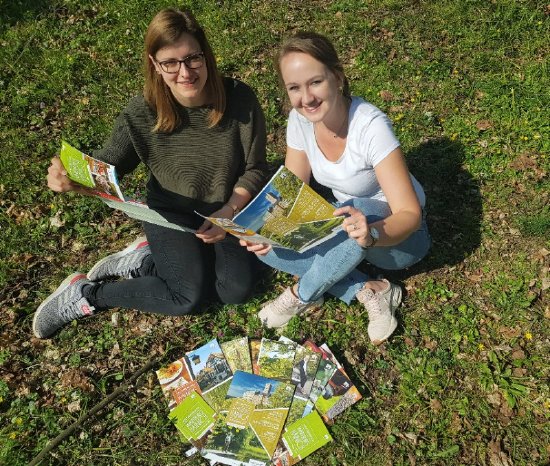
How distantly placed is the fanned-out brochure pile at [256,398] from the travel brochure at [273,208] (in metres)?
1.05

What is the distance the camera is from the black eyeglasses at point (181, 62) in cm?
299

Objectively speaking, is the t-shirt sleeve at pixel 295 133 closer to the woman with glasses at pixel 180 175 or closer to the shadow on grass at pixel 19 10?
the woman with glasses at pixel 180 175

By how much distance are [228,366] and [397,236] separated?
5.46 ft

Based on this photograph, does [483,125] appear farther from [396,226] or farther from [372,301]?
[396,226]

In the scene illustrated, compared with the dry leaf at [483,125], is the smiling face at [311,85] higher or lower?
higher

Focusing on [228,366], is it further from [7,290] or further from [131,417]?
[7,290]

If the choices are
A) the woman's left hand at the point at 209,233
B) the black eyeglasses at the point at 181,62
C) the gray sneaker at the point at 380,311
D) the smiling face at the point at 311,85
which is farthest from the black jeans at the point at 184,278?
the smiling face at the point at 311,85

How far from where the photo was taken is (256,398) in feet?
11.2

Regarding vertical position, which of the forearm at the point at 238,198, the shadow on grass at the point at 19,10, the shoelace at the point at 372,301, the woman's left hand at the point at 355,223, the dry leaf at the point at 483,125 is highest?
the shadow on grass at the point at 19,10

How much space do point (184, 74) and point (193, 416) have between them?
2.34 metres

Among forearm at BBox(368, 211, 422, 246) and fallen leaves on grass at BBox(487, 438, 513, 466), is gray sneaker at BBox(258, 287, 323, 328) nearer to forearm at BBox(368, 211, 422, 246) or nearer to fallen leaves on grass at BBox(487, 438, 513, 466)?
forearm at BBox(368, 211, 422, 246)

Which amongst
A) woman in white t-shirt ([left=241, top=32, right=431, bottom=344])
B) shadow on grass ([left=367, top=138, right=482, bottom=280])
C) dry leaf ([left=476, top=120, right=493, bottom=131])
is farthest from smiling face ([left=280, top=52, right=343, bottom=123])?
dry leaf ([left=476, top=120, right=493, bottom=131])

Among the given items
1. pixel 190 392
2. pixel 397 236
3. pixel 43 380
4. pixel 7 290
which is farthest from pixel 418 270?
pixel 7 290

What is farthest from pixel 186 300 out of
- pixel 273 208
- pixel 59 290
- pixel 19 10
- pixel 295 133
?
pixel 19 10
